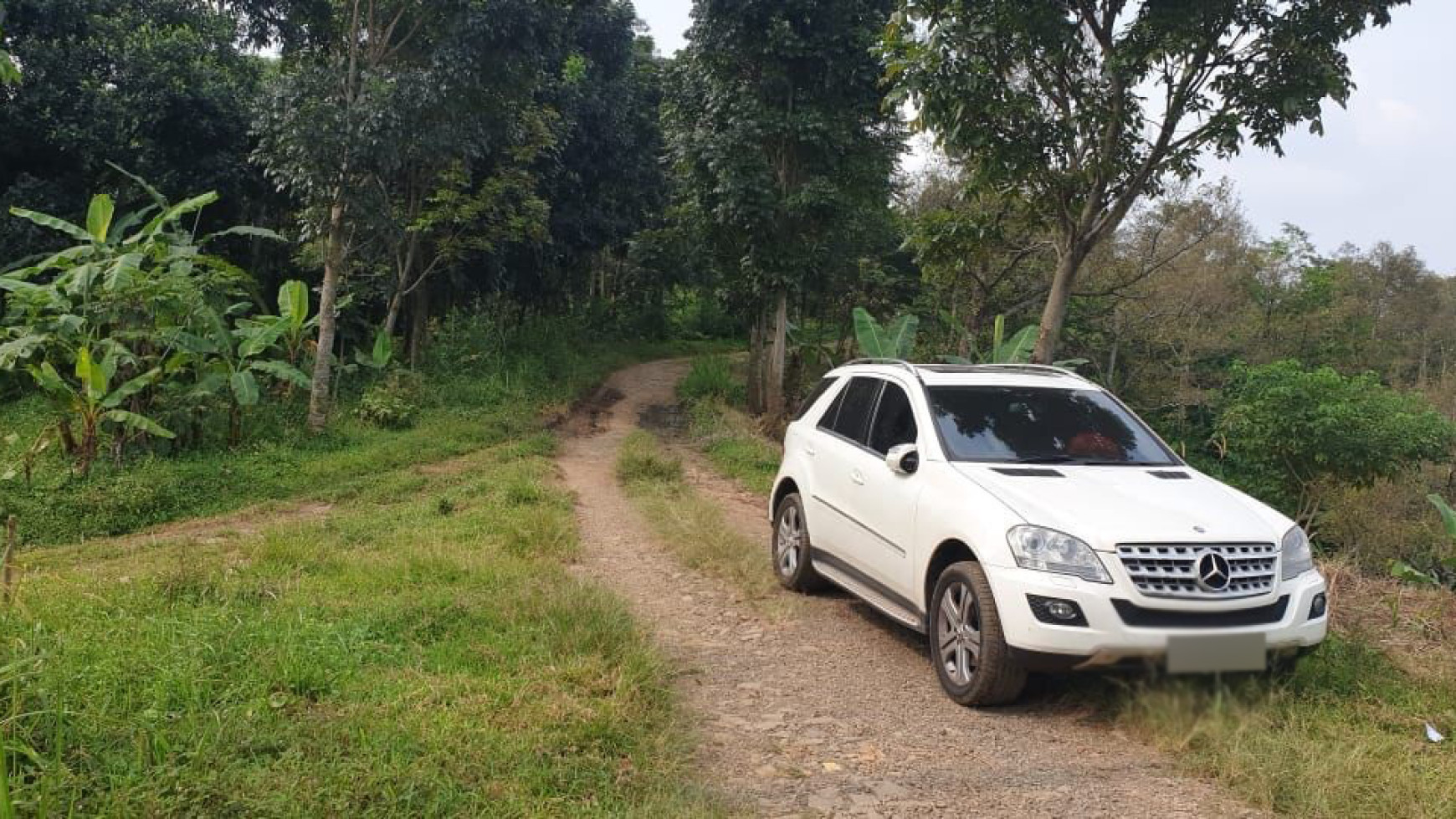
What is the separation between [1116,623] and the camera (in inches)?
169

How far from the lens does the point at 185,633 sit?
461 centimetres

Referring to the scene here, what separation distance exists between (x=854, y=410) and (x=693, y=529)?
2834 mm

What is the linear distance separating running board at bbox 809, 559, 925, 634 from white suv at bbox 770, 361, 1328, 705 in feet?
0.05

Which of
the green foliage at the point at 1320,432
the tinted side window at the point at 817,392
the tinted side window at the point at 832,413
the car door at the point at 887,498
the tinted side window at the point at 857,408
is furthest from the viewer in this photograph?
the green foliage at the point at 1320,432

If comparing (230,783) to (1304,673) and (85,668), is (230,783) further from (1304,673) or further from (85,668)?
(1304,673)

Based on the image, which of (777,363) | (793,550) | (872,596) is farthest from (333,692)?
(777,363)

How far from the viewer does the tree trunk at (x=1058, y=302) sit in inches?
361

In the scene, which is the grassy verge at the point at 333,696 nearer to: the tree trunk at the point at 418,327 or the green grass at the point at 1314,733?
the green grass at the point at 1314,733

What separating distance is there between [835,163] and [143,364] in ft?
35.8

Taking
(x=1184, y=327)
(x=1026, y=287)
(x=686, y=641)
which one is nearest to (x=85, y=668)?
(x=686, y=641)

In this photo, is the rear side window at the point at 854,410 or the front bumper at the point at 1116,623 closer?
the front bumper at the point at 1116,623

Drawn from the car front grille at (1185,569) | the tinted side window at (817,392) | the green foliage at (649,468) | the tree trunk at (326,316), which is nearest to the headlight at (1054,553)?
the car front grille at (1185,569)

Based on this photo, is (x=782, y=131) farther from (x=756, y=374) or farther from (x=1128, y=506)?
(x=1128, y=506)

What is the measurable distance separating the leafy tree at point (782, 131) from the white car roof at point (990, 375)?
1038 cm
